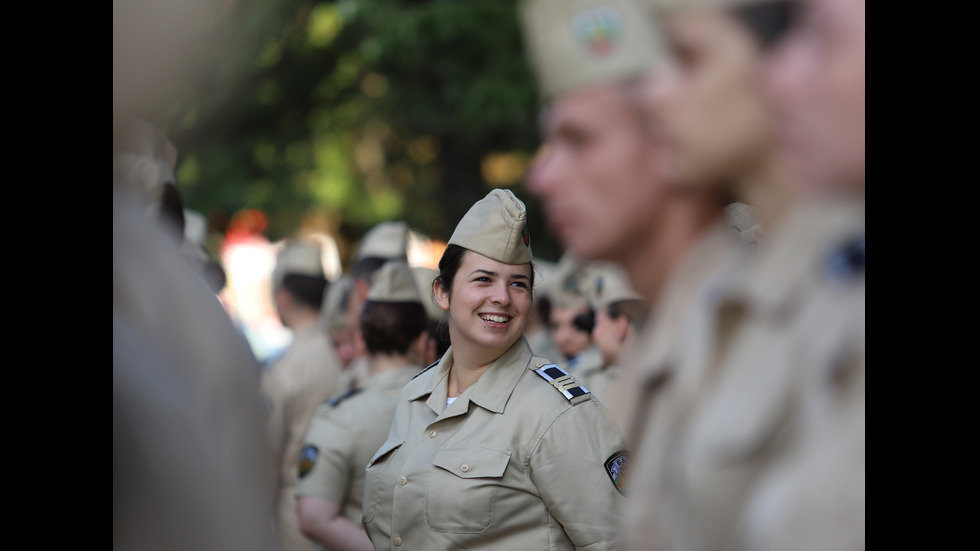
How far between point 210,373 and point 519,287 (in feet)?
6.42

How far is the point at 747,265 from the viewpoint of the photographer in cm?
129

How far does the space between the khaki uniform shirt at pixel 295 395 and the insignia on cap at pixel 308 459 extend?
1.01 metres

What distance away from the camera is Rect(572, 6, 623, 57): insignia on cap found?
4.33 ft

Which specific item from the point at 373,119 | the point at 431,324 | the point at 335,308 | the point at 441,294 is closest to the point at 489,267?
the point at 441,294

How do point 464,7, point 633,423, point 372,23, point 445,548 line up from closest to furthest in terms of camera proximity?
point 633,423 → point 445,548 → point 464,7 → point 372,23

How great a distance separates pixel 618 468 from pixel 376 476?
820 millimetres

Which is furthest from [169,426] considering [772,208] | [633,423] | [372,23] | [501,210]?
[372,23]

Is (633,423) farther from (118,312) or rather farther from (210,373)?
(118,312)

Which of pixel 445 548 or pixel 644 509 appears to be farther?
pixel 445 548

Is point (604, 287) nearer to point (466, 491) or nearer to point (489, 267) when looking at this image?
point (489, 267)

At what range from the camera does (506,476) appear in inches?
124

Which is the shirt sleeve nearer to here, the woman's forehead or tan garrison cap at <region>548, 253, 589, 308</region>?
the woman's forehead

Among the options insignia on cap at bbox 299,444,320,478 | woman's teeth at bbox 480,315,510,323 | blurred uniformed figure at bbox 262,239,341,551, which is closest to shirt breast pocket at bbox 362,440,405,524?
woman's teeth at bbox 480,315,510,323

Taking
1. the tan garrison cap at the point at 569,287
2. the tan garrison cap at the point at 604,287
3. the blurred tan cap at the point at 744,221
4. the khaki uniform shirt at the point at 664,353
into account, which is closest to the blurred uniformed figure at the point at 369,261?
the tan garrison cap at the point at 569,287
